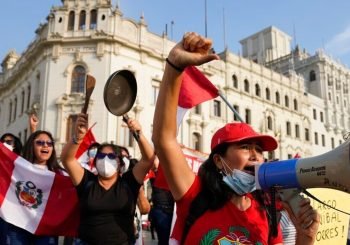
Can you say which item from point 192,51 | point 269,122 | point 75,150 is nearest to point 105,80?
point 269,122

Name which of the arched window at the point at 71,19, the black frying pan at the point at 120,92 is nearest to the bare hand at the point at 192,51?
the black frying pan at the point at 120,92

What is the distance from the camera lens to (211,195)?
187 cm

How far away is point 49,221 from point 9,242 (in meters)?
0.42

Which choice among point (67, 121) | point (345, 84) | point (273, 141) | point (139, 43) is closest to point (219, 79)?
→ point (139, 43)

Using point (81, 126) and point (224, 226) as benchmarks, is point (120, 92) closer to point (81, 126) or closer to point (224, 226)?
point (81, 126)

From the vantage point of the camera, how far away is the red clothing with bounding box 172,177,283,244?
1771 millimetres

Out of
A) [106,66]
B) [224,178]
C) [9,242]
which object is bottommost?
[9,242]

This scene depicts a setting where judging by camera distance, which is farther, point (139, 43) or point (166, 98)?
point (139, 43)

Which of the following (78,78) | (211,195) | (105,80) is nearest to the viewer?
(211,195)

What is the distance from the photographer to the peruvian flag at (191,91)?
11.9 ft

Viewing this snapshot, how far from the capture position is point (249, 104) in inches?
1205

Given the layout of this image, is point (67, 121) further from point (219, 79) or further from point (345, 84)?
point (345, 84)

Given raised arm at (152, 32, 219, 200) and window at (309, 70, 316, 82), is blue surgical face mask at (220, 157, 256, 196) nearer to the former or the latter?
raised arm at (152, 32, 219, 200)

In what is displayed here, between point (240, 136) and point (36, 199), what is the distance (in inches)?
119
